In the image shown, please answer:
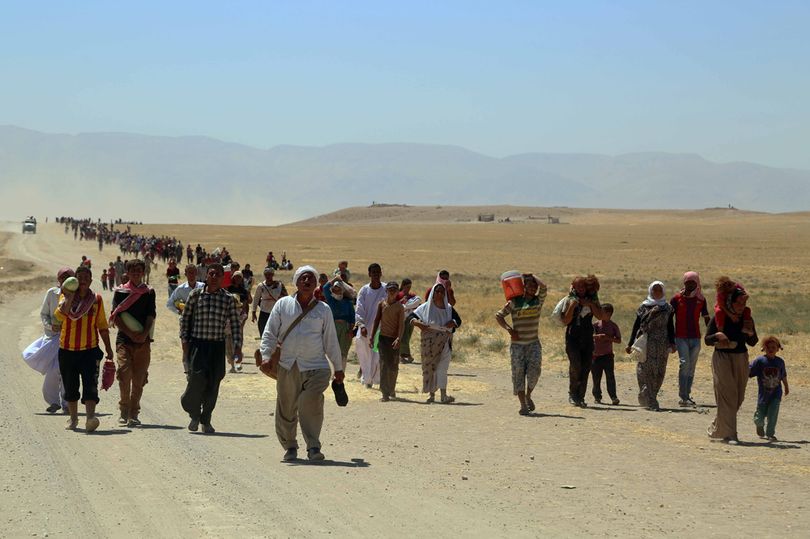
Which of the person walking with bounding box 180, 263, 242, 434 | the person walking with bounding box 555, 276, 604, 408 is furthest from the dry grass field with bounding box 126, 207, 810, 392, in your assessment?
the person walking with bounding box 180, 263, 242, 434

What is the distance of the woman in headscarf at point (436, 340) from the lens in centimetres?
1502

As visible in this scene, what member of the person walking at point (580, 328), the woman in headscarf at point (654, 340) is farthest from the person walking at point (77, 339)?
the woman in headscarf at point (654, 340)

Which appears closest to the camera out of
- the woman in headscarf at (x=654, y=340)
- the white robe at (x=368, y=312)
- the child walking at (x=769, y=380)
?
the child walking at (x=769, y=380)

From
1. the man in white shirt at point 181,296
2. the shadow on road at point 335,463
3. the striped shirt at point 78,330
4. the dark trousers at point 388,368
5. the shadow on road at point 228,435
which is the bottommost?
the shadow on road at point 228,435

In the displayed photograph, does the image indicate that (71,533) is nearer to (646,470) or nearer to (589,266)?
(646,470)

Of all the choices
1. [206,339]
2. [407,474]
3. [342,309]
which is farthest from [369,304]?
[407,474]

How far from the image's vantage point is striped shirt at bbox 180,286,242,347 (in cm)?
1177

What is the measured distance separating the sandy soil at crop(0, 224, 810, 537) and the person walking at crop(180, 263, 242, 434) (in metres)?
0.33

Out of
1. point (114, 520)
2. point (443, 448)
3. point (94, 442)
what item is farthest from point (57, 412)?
point (114, 520)

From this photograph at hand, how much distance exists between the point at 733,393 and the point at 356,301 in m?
5.91

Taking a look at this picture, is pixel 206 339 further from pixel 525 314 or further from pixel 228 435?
pixel 525 314

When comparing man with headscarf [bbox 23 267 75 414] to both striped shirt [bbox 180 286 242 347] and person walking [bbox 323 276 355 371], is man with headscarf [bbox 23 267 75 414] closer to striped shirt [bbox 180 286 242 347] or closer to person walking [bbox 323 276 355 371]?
striped shirt [bbox 180 286 242 347]

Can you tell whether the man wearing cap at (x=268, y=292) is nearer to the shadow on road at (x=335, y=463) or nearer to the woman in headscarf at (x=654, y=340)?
the woman in headscarf at (x=654, y=340)

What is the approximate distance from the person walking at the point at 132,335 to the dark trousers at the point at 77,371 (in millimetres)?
292
